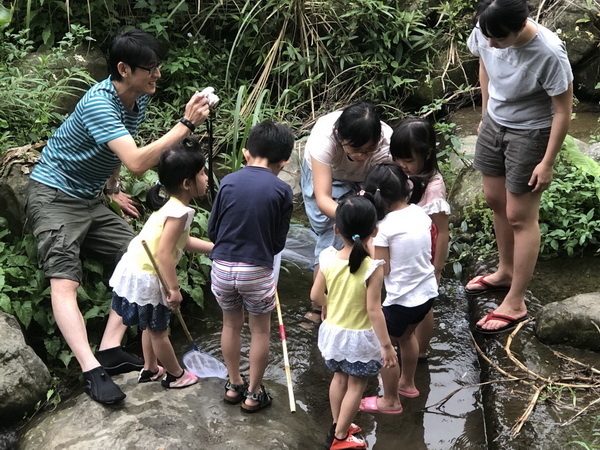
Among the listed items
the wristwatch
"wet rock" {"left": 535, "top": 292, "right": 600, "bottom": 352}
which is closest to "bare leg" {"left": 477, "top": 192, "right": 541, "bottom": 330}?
"wet rock" {"left": 535, "top": 292, "right": 600, "bottom": 352}

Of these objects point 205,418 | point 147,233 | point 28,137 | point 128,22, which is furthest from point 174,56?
point 205,418

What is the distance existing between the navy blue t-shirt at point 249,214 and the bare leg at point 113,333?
0.87 meters

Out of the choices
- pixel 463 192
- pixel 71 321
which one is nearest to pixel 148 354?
pixel 71 321

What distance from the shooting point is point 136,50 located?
3398 mm

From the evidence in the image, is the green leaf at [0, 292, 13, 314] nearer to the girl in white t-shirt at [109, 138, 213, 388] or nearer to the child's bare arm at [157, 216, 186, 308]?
the girl in white t-shirt at [109, 138, 213, 388]

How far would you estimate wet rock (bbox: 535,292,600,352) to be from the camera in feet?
11.3

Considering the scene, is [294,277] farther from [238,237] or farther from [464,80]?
[464,80]

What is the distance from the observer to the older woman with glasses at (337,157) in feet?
10.8

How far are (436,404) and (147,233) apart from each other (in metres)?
1.74

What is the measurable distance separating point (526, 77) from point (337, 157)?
106 cm

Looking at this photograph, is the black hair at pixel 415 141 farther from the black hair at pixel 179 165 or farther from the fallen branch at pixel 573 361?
the fallen branch at pixel 573 361

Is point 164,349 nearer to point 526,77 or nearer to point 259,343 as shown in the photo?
point 259,343

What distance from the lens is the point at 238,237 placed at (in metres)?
3.00

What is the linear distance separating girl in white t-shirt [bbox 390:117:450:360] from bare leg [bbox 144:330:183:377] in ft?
4.42
